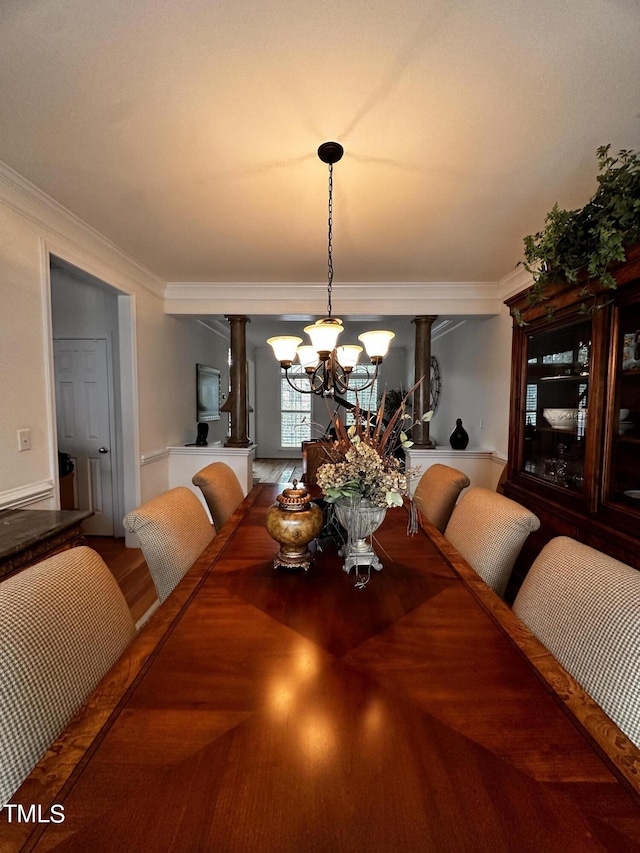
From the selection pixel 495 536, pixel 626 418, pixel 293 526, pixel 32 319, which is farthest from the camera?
pixel 32 319

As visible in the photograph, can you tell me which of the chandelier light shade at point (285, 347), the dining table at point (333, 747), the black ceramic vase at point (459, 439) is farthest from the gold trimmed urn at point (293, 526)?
the black ceramic vase at point (459, 439)

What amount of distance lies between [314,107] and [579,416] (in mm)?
1885

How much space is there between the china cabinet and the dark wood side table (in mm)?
2355

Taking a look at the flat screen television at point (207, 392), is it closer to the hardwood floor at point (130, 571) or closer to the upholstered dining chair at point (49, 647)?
the hardwood floor at point (130, 571)

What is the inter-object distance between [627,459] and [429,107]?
65.6 inches

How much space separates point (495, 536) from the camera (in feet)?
4.67

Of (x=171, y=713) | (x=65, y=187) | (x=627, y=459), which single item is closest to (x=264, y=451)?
(x=65, y=187)

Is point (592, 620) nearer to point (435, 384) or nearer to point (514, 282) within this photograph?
point (514, 282)

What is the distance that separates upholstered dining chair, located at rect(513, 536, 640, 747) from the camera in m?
0.80

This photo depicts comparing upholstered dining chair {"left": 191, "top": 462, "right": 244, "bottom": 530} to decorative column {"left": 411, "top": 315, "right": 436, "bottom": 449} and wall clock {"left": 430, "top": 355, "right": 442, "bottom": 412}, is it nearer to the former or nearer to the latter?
decorative column {"left": 411, "top": 315, "right": 436, "bottom": 449}

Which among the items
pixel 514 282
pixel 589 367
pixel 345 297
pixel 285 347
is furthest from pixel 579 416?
pixel 345 297

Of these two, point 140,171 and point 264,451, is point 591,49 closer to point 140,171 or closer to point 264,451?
point 140,171

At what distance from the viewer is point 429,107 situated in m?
1.44

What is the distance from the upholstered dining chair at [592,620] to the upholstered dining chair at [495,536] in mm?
217
